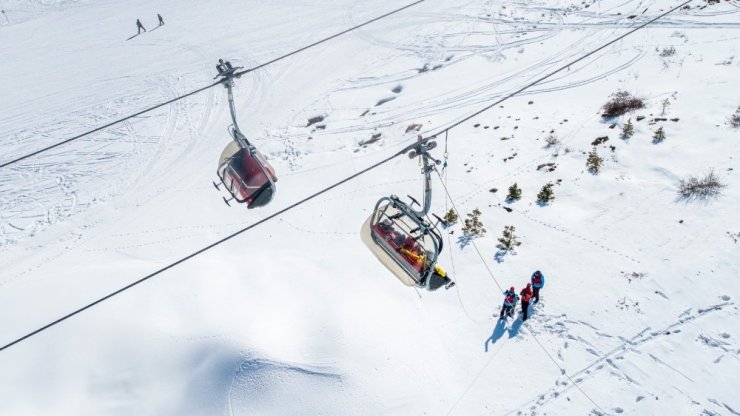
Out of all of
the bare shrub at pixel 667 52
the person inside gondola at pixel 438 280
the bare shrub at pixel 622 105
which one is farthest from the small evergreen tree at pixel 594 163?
the bare shrub at pixel 667 52

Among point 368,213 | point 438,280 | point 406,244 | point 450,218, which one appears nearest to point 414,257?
point 406,244

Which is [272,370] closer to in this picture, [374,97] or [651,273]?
[651,273]

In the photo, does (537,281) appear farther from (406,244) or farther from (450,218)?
(450,218)

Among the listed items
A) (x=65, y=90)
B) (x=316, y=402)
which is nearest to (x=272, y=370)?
(x=316, y=402)

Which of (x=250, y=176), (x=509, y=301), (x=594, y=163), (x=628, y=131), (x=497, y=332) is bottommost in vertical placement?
(x=497, y=332)

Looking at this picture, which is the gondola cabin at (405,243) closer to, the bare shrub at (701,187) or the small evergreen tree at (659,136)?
the bare shrub at (701,187)

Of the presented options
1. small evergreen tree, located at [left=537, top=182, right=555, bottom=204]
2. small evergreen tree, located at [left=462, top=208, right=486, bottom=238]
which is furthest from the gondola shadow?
small evergreen tree, located at [left=537, top=182, right=555, bottom=204]

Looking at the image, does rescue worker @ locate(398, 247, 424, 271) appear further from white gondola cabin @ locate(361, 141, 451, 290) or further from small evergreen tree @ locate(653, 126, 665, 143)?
small evergreen tree @ locate(653, 126, 665, 143)
